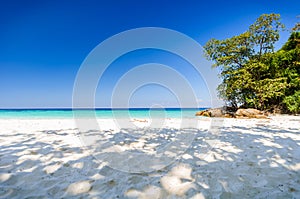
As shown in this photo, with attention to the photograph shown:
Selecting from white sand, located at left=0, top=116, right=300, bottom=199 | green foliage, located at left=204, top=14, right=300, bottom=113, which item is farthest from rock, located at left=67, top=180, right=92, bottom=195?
green foliage, located at left=204, top=14, right=300, bottom=113

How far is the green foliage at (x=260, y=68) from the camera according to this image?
13.4 meters

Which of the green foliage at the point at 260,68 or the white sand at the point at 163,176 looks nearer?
the white sand at the point at 163,176

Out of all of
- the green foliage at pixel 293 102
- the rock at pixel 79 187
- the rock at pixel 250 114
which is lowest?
the rock at pixel 79 187

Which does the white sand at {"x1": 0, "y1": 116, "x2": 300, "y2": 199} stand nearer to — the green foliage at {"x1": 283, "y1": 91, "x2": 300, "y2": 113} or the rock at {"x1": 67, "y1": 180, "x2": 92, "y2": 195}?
the rock at {"x1": 67, "y1": 180, "x2": 92, "y2": 195}

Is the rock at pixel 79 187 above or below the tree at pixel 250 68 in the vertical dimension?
below

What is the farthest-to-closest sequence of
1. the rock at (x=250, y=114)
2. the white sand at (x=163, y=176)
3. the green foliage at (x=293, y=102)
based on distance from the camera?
the green foliage at (x=293, y=102)
the rock at (x=250, y=114)
the white sand at (x=163, y=176)

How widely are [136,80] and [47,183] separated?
756 centimetres

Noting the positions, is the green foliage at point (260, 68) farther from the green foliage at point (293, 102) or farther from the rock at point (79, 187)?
the rock at point (79, 187)

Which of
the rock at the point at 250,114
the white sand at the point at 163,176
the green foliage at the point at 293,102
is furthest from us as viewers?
the green foliage at the point at 293,102

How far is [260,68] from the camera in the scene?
1410 cm

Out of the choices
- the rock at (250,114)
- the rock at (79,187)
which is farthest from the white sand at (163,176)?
the rock at (250,114)

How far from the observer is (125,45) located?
753cm

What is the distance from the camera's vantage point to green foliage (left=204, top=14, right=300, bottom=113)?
1338 cm

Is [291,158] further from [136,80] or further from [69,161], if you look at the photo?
[136,80]
